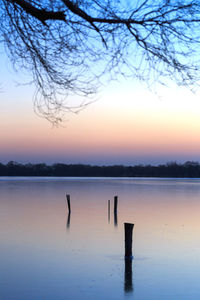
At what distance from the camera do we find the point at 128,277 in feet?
55.9

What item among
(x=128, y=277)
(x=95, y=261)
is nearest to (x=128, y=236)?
(x=95, y=261)

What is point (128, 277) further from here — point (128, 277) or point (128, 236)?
point (128, 236)

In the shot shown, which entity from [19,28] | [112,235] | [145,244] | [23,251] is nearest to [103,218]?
[112,235]

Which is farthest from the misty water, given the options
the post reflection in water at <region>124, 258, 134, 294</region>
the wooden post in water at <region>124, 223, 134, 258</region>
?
the wooden post in water at <region>124, 223, 134, 258</region>

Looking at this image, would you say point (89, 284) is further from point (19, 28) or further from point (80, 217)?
point (80, 217)

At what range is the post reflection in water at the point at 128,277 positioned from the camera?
1523 centimetres

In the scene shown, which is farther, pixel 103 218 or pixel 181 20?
pixel 103 218

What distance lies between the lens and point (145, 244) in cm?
2588

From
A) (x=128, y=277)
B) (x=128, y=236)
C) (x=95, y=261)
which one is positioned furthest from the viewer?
(x=95, y=261)

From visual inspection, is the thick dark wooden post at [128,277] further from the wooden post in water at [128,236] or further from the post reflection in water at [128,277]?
the wooden post in water at [128,236]

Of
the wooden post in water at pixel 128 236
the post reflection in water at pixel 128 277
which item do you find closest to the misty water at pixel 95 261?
the post reflection in water at pixel 128 277

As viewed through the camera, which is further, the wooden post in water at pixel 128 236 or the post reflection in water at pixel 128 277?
the wooden post in water at pixel 128 236

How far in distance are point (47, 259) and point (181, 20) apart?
17.8 metres

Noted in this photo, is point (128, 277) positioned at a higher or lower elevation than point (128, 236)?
lower
